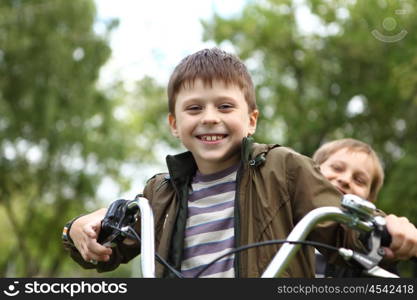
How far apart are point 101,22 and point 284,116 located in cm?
672

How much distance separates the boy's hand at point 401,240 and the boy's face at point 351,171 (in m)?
1.99

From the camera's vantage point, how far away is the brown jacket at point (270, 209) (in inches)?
94.6

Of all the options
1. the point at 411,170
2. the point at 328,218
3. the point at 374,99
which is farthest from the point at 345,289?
the point at 374,99

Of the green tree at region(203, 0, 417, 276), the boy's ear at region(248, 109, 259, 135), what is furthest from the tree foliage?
the boy's ear at region(248, 109, 259, 135)

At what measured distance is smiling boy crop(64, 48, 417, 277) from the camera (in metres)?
2.46

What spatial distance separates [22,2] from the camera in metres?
18.6

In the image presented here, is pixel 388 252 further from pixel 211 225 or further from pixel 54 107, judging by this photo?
pixel 54 107

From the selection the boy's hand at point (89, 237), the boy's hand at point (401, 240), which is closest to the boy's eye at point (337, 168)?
the boy's hand at point (89, 237)

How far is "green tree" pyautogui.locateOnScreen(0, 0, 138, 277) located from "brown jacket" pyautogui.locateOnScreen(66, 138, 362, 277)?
53.9 ft

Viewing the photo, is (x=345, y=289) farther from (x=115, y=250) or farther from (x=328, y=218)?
(x=115, y=250)

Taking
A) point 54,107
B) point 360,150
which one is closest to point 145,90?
point 54,107

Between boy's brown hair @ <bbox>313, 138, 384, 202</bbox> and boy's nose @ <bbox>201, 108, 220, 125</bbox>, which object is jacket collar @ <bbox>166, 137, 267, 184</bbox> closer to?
boy's nose @ <bbox>201, 108, 220, 125</bbox>

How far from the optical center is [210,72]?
278cm

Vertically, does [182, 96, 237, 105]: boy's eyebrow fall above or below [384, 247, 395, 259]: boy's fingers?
above
